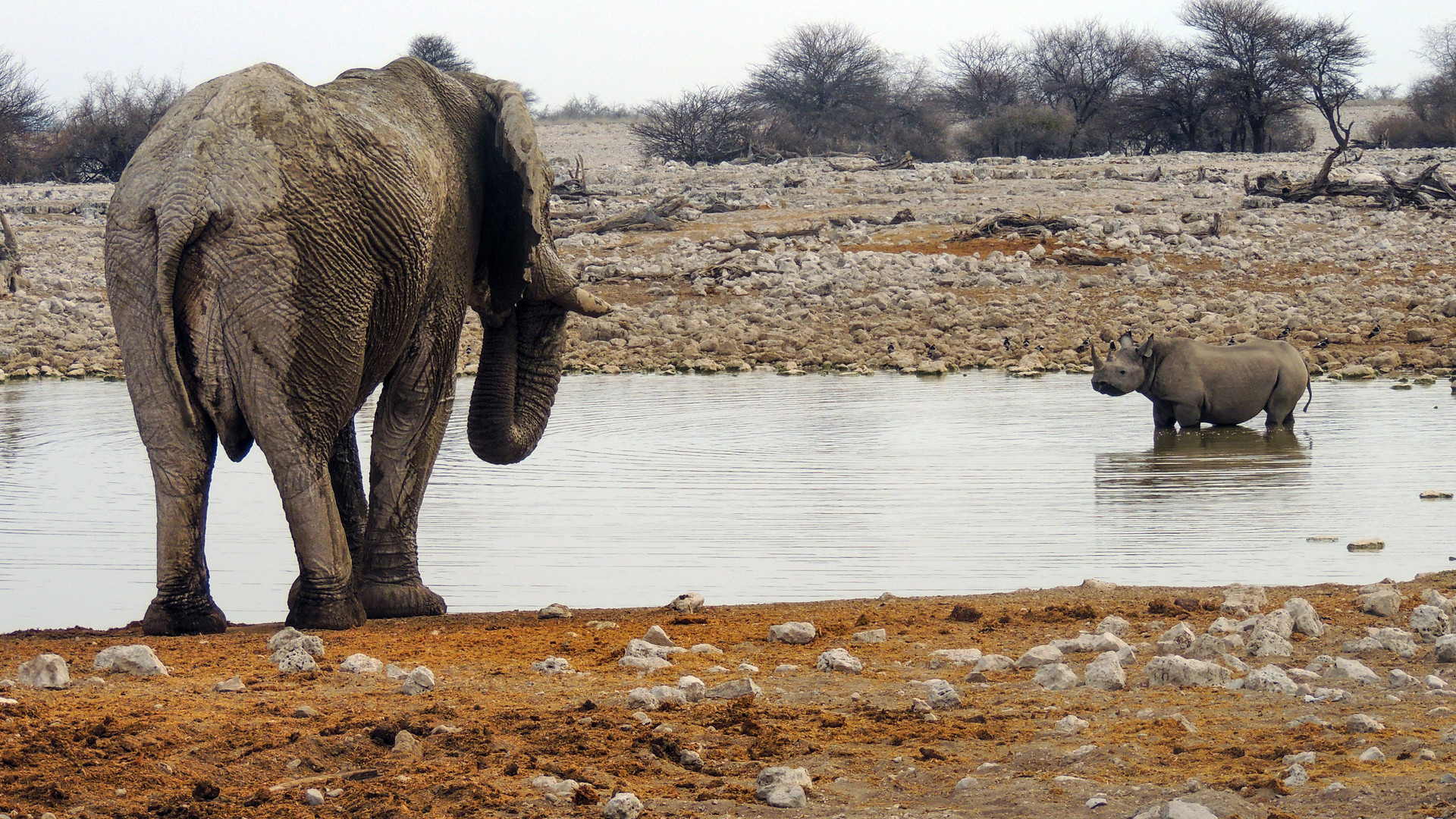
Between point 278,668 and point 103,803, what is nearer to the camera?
point 103,803

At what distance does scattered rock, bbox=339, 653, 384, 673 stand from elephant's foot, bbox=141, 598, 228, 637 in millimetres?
1041

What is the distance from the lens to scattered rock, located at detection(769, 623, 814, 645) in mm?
4836

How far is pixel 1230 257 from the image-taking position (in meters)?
19.2

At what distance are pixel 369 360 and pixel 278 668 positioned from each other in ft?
4.53

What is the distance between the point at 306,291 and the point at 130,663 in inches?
50.1

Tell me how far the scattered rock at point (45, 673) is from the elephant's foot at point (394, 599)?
5.57ft

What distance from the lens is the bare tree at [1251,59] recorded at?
139 feet

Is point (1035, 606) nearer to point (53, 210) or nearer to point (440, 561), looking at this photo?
point (440, 561)

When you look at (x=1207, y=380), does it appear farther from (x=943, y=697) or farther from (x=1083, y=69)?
(x=1083, y=69)

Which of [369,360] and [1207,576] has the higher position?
[369,360]

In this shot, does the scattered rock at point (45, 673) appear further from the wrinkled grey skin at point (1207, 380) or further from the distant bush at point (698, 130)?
the distant bush at point (698, 130)

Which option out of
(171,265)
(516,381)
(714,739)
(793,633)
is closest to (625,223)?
(516,381)

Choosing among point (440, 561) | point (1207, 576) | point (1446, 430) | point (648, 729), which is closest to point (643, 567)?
point (440, 561)

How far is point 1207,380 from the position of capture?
Answer: 37.7ft
